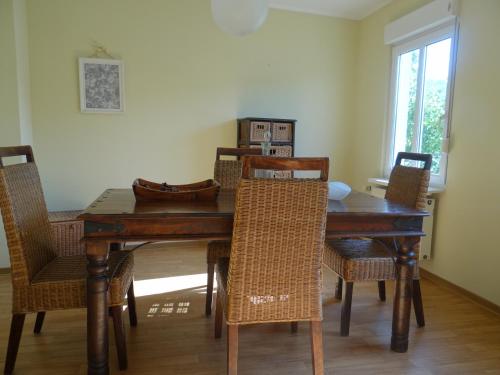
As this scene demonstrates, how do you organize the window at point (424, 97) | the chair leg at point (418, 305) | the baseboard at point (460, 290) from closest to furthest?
the chair leg at point (418, 305)
the baseboard at point (460, 290)
the window at point (424, 97)

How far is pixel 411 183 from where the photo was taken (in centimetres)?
212

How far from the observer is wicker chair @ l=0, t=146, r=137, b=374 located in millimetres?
1535

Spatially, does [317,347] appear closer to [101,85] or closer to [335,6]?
[101,85]

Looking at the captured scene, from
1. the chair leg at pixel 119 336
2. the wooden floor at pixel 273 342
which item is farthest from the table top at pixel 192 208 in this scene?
the wooden floor at pixel 273 342

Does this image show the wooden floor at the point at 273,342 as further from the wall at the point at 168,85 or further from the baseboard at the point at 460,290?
the wall at the point at 168,85

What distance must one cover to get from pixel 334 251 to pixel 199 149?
1.95 meters

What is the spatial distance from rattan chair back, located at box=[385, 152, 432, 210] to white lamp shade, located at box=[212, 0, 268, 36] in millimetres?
1217

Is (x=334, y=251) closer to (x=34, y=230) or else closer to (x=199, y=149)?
(x=34, y=230)

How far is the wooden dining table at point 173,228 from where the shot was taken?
1513 millimetres

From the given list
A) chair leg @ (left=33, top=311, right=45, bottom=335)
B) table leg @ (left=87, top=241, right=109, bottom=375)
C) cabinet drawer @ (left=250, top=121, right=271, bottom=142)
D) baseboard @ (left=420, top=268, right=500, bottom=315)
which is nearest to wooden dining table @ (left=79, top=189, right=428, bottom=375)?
table leg @ (left=87, top=241, right=109, bottom=375)

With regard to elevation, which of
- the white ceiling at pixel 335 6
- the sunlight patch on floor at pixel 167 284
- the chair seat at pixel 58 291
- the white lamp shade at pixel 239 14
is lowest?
the sunlight patch on floor at pixel 167 284

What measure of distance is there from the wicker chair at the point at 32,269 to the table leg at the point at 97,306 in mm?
75

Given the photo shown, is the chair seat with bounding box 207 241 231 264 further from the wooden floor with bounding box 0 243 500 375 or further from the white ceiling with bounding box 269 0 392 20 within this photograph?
the white ceiling with bounding box 269 0 392 20

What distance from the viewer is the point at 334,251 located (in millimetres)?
2107
